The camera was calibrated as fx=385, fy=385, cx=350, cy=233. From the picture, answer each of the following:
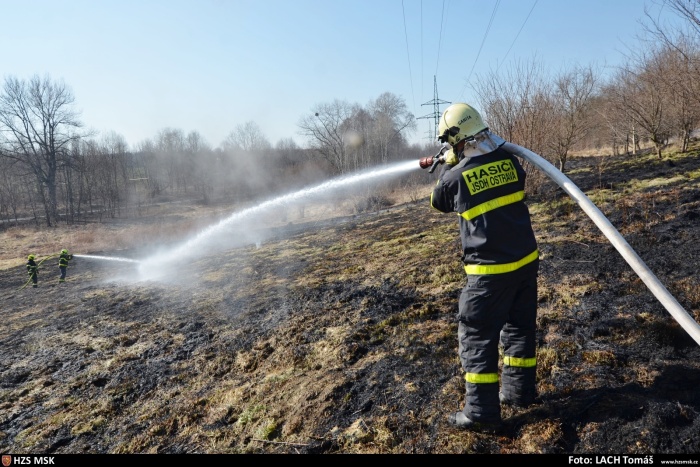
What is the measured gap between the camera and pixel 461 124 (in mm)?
2762

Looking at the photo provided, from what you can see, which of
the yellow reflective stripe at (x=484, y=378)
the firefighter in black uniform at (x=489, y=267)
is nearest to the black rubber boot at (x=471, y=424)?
the firefighter in black uniform at (x=489, y=267)

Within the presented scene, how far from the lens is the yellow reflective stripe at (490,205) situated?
8.45 feet

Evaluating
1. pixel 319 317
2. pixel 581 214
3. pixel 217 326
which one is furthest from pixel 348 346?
pixel 581 214

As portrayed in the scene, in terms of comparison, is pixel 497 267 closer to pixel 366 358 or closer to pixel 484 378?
pixel 484 378

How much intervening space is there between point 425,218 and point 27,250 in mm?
26171

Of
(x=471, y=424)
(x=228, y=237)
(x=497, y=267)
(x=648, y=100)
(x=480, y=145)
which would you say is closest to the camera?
(x=497, y=267)

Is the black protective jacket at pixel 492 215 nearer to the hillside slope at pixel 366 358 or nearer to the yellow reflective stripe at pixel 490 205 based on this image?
the yellow reflective stripe at pixel 490 205

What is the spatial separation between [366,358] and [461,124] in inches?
102

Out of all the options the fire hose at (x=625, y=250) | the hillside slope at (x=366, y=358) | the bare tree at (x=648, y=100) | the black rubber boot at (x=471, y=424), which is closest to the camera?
the fire hose at (x=625, y=250)

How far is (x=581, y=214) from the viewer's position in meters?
7.98

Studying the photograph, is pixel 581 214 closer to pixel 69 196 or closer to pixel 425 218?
pixel 425 218

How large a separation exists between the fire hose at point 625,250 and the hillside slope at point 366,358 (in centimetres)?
54

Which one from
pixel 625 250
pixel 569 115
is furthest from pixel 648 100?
pixel 625 250
